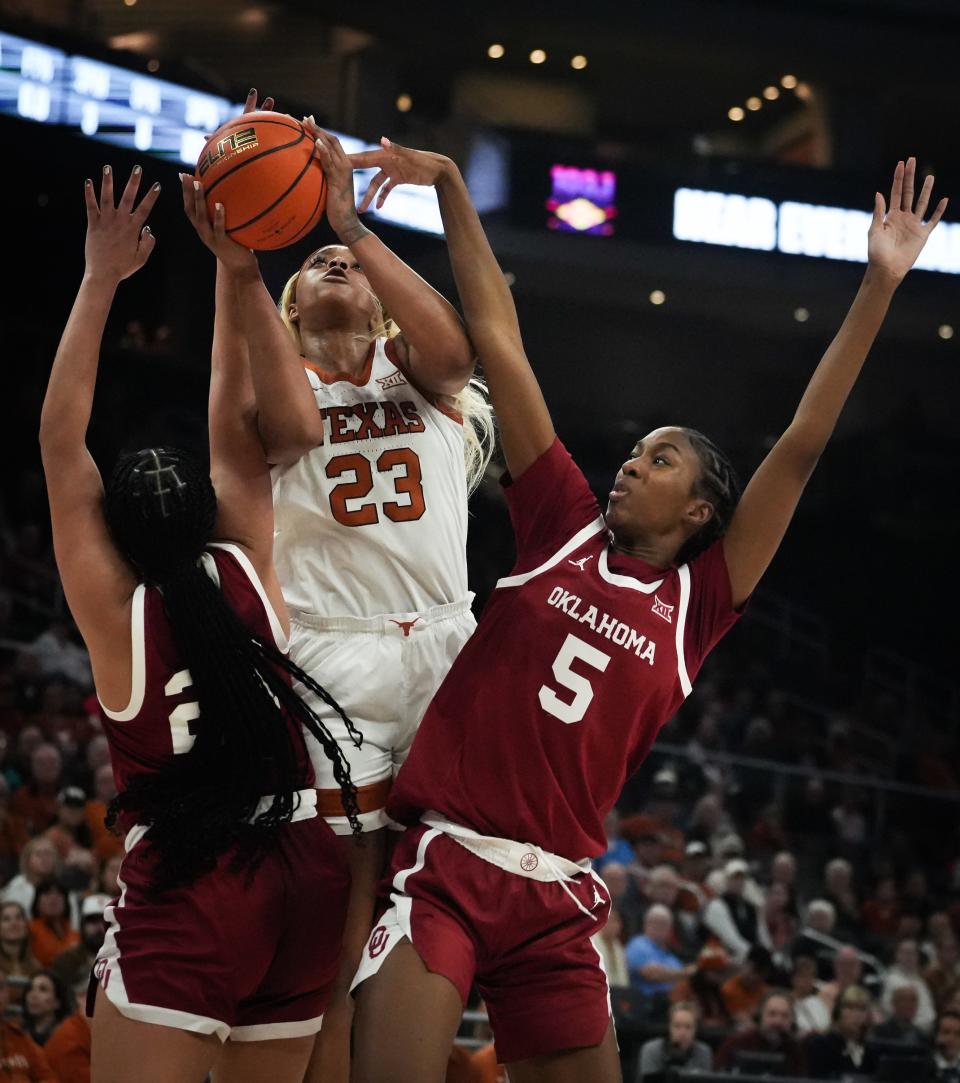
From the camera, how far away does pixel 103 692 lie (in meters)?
3.07

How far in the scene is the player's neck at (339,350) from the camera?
12.9 ft

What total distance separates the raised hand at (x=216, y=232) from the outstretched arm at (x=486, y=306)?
0.33 metres

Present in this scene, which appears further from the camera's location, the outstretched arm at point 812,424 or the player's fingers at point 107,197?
the outstretched arm at point 812,424

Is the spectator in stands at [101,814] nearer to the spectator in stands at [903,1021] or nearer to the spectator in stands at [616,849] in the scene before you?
the spectator in stands at [616,849]

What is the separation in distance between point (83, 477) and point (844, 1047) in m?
6.75

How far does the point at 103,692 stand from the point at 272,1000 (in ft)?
2.42

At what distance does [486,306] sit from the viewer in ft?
11.6

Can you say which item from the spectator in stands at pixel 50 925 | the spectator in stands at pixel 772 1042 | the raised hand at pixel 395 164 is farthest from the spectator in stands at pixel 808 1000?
the raised hand at pixel 395 164

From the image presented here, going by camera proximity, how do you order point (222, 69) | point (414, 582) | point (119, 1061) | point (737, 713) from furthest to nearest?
point (222, 69)
point (737, 713)
point (414, 582)
point (119, 1061)

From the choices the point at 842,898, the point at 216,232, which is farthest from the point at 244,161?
the point at 842,898

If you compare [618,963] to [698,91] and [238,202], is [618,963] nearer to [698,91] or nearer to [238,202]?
[238,202]

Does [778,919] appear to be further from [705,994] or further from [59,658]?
[59,658]

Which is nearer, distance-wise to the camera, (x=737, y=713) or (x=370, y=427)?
(x=370, y=427)

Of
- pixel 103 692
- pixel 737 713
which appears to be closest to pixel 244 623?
pixel 103 692
